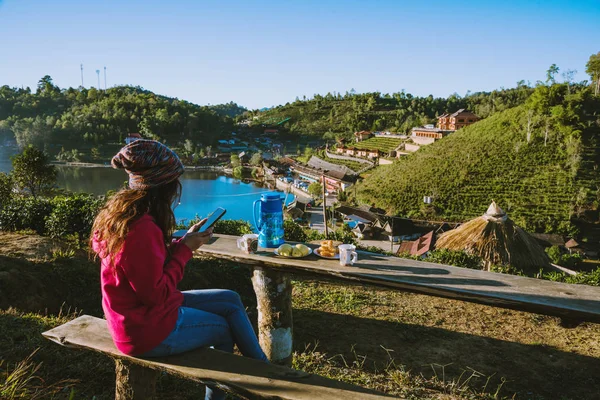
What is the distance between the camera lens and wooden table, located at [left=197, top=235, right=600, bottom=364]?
5.49 ft

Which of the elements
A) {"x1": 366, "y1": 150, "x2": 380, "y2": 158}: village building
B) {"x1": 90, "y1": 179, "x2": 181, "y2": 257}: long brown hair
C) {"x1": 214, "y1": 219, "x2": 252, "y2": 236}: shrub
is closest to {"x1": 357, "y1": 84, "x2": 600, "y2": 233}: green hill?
{"x1": 366, "y1": 150, "x2": 380, "y2": 158}: village building

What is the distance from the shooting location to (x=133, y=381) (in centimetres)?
169

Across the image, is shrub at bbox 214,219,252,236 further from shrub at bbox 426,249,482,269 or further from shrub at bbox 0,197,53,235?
shrub at bbox 426,249,482,269

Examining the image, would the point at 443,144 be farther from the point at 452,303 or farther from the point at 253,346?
the point at 253,346

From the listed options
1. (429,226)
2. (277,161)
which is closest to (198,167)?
(277,161)

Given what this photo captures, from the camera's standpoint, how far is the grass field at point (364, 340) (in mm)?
2477

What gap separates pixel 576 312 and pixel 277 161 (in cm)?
5425

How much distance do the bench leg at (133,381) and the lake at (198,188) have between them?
32.3 m

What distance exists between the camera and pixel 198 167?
2282 inches

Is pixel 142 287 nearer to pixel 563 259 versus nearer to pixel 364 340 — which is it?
pixel 364 340

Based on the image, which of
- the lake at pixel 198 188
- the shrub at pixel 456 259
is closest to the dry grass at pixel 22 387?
the shrub at pixel 456 259

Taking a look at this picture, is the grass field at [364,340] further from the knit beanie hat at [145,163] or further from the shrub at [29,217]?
the shrub at [29,217]

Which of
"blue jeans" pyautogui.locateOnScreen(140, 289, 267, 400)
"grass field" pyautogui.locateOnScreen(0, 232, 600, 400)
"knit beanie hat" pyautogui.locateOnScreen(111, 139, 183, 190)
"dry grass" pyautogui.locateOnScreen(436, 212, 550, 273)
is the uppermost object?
"knit beanie hat" pyautogui.locateOnScreen(111, 139, 183, 190)

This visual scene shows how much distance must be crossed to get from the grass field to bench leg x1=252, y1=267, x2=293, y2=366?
455 mm
